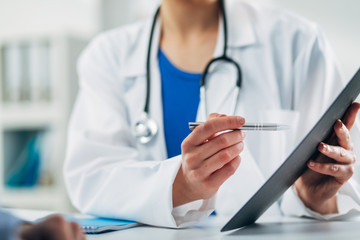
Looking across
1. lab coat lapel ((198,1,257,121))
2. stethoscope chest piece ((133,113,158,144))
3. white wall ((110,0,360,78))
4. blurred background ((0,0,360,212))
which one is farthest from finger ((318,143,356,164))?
blurred background ((0,0,360,212))

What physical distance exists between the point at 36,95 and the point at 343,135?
1.83 metres

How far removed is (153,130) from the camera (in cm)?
86

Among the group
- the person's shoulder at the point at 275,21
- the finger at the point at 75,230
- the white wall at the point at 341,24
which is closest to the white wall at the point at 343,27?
the white wall at the point at 341,24

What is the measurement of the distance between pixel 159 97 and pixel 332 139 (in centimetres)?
39

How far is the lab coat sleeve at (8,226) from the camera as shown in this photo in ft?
0.85

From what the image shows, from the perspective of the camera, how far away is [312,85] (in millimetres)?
916

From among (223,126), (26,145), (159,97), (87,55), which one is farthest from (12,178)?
(223,126)

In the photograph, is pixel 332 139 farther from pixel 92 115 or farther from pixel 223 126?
pixel 92 115

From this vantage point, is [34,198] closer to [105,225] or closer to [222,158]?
[105,225]

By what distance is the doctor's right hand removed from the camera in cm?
57

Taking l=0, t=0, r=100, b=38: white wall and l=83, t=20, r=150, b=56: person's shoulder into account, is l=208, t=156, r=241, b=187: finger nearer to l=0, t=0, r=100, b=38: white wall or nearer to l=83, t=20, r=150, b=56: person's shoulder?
l=83, t=20, r=150, b=56: person's shoulder

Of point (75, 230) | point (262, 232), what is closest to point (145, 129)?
point (262, 232)

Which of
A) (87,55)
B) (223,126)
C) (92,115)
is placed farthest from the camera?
(87,55)

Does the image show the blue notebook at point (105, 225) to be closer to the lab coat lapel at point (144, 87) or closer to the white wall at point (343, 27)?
the lab coat lapel at point (144, 87)
